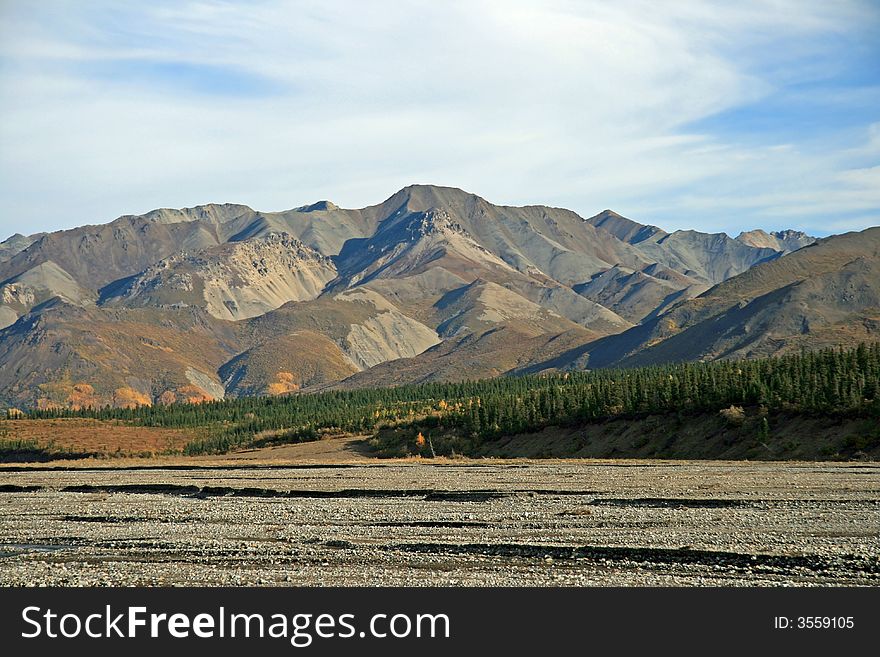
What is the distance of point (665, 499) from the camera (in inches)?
1633

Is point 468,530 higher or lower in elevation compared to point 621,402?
lower

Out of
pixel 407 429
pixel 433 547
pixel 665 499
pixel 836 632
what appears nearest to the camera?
pixel 836 632

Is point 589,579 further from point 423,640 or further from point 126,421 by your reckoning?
point 126,421

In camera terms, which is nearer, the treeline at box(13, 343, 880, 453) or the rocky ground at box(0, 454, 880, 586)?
the rocky ground at box(0, 454, 880, 586)

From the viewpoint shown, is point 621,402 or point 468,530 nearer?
point 468,530

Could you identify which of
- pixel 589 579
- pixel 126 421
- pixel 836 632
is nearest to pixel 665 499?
pixel 589 579

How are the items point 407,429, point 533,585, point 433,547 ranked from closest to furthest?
point 533,585 < point 433,547 < point 407,429

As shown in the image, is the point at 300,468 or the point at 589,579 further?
the point at 300,468

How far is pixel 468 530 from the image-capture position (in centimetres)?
3447

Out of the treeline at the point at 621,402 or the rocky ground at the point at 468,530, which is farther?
the treeline at the point at 621,402

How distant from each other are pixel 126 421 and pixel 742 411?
111m

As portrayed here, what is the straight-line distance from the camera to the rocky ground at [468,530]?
26125mm

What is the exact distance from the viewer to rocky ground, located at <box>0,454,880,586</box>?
2612 centimetres

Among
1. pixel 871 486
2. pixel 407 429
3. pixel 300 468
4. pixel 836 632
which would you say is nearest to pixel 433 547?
pixel 836 632
